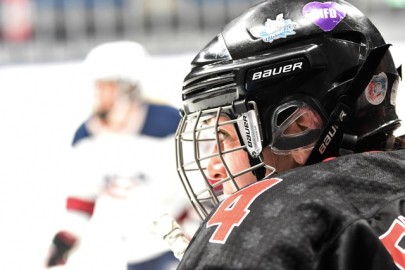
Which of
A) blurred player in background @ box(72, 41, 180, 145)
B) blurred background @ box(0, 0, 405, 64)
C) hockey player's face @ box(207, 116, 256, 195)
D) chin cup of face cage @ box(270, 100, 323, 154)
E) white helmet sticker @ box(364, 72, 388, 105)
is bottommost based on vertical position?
blurred player in background @ box(72, 41, 180, 145)

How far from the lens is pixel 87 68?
3986mm

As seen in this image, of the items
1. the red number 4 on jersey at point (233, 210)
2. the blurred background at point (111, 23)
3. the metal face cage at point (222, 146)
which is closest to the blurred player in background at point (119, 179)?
the blurred background at point (111, 23)

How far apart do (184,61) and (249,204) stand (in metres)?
3.01

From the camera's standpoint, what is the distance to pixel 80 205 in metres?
3.71

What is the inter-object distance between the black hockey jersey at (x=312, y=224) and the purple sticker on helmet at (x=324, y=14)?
11.7 inches

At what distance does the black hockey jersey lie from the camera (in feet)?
2.99

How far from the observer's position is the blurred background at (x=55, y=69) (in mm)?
3678

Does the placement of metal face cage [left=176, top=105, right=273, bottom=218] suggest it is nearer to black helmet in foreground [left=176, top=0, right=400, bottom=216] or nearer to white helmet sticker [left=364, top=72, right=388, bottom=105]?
black helmet in foreground [left=176, top=0, right=400, bottom=216]

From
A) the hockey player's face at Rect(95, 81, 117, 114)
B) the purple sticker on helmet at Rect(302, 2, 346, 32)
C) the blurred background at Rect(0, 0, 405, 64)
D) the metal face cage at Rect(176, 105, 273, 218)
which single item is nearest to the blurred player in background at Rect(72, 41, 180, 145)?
the hockey player's face at Rect(95, 81, 117, 114)

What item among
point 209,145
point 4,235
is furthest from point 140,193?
point 209,145

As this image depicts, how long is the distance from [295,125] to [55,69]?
2908mm

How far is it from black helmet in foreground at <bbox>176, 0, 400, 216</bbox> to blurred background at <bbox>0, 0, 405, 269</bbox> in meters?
1.76

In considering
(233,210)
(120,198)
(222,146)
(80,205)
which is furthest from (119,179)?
(233,210)

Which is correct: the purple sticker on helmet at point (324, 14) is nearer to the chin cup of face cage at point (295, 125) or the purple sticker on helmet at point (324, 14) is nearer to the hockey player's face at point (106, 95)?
the chin cup of face cage at point (295, 125)
